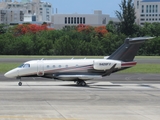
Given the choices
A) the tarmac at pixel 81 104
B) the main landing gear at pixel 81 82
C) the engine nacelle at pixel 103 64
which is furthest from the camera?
the main landing gear at pixel 81 82

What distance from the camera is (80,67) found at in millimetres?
41969

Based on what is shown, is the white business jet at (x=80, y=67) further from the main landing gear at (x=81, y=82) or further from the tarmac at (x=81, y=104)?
the tarmac at (x=81, y=104)

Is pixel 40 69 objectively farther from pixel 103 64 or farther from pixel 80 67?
pixel 103 64

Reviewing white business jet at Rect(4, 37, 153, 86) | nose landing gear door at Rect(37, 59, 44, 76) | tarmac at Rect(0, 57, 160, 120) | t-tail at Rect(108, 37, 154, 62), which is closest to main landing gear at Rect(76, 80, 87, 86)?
white business jet at Rect(4, 37, 153, 86)

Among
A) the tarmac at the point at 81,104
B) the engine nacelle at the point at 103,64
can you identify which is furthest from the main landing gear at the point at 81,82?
the tarmac at the point at 81,104

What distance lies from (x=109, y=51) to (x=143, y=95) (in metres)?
74.5

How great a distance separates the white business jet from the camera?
4159 centimetres

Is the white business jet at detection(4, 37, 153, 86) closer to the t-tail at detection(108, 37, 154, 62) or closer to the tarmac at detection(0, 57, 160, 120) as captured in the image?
the t-tail at detection(108, 37, 154, 62)

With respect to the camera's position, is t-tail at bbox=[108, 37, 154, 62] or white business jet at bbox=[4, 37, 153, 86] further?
t-tail at bbox=[108, 37, 154, 62]

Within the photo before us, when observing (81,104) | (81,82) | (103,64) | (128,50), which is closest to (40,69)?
(81,82)

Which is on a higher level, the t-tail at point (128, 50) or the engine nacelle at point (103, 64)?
the t-tail at point (128, 50)

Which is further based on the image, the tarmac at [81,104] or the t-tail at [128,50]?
the t-tail at [128,50]

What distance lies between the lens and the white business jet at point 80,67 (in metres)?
41.6

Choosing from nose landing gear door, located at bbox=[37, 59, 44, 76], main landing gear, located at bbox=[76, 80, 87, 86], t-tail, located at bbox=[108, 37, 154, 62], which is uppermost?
t-tail, located at bbox=[108, 37, 154, 62]
